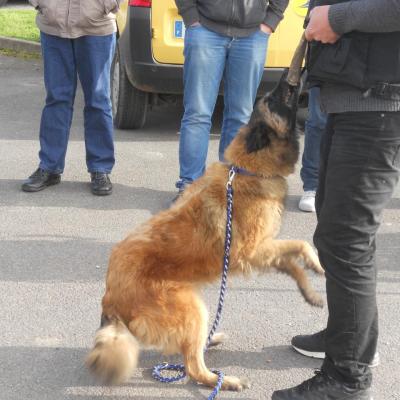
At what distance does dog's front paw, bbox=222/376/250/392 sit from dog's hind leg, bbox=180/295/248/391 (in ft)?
0.19

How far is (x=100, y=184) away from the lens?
527 cm

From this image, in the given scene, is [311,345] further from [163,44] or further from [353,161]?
[163,44]

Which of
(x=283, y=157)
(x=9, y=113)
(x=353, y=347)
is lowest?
(x=9, y=113)

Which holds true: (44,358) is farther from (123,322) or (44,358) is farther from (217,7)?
(217,7)

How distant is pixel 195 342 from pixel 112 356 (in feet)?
1.27

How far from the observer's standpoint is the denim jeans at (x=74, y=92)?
5.05m

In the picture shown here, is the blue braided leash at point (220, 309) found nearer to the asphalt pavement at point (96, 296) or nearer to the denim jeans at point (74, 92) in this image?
the asphalt pavement at point (96, 296)

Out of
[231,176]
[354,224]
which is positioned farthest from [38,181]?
[354,224]

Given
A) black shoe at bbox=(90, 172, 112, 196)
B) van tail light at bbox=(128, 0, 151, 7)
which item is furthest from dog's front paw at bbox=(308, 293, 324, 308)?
van tail light at bbox=(128, 0, 151, 7)

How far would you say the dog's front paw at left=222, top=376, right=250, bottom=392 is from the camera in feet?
9.78

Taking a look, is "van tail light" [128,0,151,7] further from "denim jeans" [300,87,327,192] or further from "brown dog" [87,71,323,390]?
"brown dog" [87,71,323,390]

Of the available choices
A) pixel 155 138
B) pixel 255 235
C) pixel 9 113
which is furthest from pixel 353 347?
pixel 9 113

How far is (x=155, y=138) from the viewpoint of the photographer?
6617mm

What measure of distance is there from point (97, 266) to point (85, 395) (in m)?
1.25
